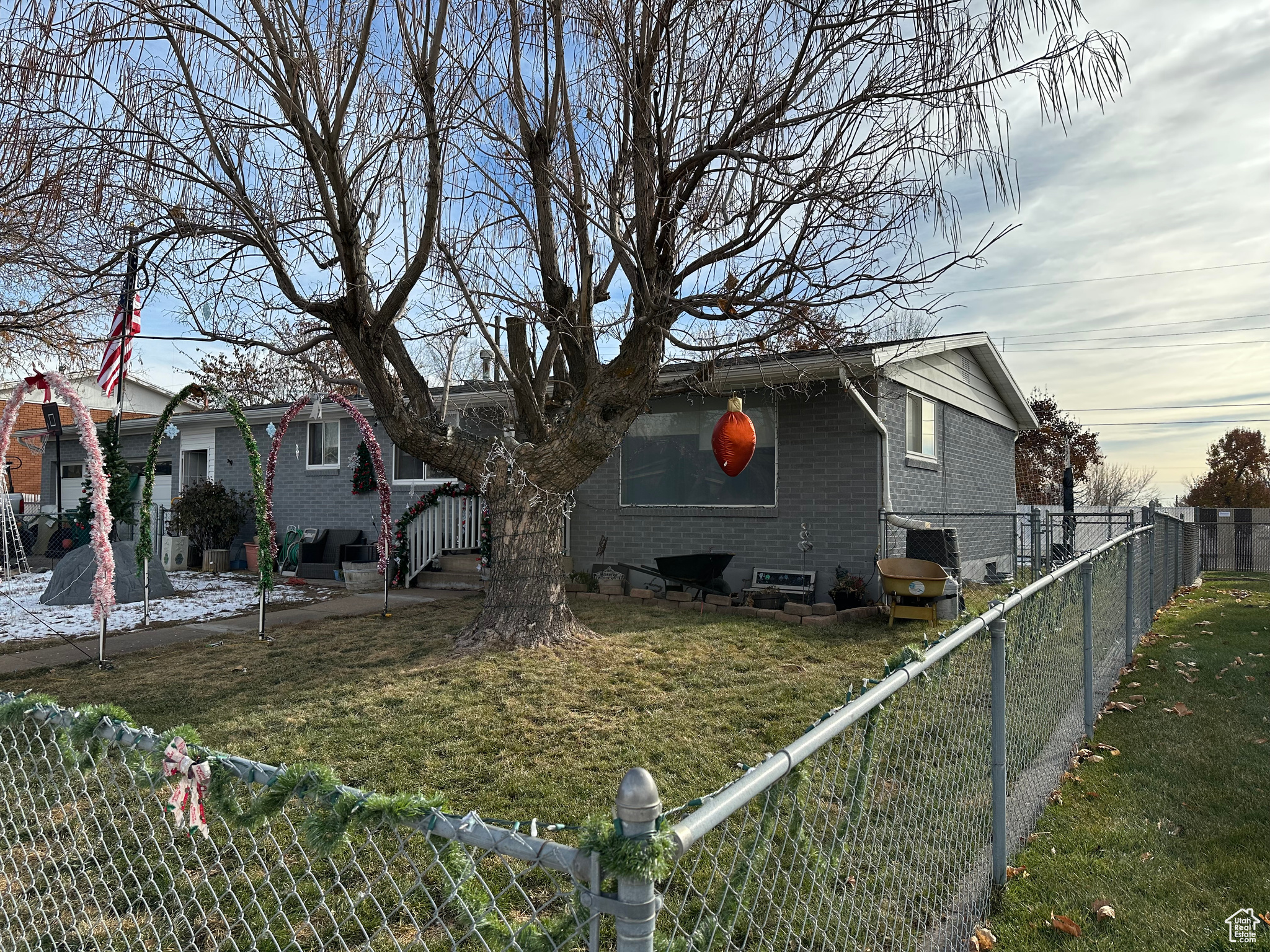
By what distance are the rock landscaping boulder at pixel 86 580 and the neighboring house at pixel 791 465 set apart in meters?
4.05

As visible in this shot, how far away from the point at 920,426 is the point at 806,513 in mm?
2571

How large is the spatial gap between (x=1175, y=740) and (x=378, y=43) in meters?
7.12

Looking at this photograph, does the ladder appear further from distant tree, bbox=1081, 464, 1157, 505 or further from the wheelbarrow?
distant tree, bbox=1081, 464, 1157, 505

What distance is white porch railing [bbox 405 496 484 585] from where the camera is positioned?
39.0ft

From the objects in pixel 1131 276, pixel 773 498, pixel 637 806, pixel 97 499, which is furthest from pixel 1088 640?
pixel 1131 276

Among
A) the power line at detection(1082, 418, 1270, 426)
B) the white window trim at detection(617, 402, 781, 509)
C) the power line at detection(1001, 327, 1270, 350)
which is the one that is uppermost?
the power line at detection(1001, 327, 1270, 350)

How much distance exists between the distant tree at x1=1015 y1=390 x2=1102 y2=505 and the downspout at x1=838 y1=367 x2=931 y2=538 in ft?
62.4

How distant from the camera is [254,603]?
1016 cm

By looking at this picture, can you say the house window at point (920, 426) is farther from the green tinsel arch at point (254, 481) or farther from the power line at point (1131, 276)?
the green tinsel arch at point (254, 481)

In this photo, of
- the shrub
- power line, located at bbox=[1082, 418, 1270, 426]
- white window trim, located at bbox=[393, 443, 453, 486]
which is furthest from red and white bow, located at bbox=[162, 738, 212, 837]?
power line, located at bbox=[1082, 418, 1270, 426]

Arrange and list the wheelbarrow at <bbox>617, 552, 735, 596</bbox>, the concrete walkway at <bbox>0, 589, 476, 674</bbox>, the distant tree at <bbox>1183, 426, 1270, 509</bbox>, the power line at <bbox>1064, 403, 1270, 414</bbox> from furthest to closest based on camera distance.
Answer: the power line at <bbox>1064, 403, 1270, 414</bbox>
the distant tree at <bbox>1183, 426, 1270, 509</bbox>
the wheelbarrow at <bbox>617, 552, 735, 596</bbox>
the concrete walkway at <bbox>0, 589, 476, 674</bbox>

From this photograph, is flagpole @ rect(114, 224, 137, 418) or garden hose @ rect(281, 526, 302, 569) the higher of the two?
flagpole @ rect(114, 224, 137, 418)

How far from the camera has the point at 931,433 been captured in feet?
38.3

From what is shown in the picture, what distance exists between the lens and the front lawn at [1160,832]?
9.26 feet
